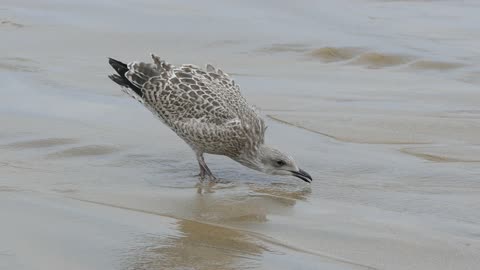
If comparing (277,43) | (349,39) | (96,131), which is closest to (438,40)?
(349,39)

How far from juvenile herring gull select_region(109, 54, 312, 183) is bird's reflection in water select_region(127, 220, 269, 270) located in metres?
1.57

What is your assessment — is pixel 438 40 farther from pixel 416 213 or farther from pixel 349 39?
pixel 416 213

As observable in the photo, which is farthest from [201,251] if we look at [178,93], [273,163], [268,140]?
[268,140]

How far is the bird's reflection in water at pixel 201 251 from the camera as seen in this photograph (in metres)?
5.29

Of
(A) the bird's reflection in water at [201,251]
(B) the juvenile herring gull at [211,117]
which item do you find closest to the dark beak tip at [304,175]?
(B) the juvenile herring gull at [211,117]

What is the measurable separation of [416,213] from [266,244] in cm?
116

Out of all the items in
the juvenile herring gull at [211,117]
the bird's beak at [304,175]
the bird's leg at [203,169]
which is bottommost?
the bird's leg at [203,169]

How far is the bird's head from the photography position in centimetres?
727

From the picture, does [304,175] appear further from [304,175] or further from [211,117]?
[211,117]

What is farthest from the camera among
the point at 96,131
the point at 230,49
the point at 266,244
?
the point at 230,49

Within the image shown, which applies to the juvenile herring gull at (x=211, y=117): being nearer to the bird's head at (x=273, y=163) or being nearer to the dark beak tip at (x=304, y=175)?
the bird's head at (x=273, y=163)

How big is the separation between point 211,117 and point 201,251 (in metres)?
2.30

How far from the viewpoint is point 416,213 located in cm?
641

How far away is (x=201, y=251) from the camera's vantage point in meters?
5.53
